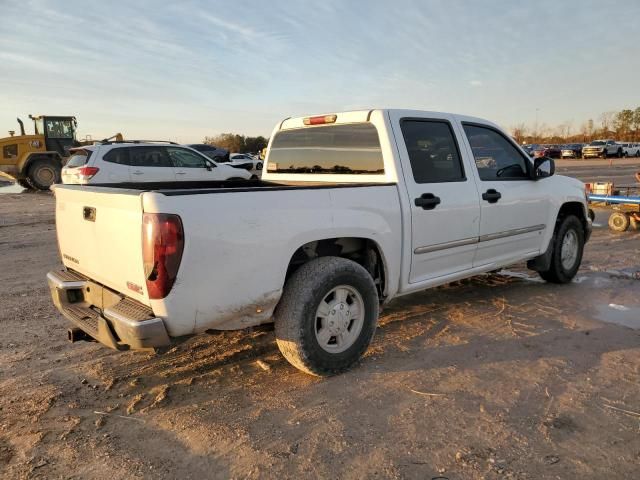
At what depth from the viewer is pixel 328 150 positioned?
15.2ft

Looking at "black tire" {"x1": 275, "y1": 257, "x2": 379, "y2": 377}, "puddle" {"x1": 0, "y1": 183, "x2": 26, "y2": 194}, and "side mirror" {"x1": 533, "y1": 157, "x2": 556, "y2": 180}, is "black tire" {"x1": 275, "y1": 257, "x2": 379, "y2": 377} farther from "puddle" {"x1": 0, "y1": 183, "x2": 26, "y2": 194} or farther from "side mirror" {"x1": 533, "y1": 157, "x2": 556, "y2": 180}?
"puddle" {"x1": 0, "y1": 183, "x2": 26, "y2": 194}

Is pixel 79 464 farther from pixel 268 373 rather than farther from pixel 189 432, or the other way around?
pixel 268 373

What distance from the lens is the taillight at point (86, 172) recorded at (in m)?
12.4

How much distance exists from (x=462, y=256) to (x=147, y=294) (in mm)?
2813

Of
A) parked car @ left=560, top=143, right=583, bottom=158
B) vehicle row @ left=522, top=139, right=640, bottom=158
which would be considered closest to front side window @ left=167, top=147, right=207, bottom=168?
vehicle row @ left=522, top=139, right=640, bottom=158

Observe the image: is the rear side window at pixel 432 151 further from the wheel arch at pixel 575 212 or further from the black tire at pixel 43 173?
the black tire at pixel 43 173

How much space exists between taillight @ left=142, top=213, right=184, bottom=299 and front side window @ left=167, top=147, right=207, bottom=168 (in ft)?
35.3

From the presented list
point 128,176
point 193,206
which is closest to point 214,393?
point 193,206

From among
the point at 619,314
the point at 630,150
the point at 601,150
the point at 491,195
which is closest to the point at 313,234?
the point at 491,195

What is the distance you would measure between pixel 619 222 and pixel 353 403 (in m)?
8.37

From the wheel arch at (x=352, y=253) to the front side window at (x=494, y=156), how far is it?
4.84 feet

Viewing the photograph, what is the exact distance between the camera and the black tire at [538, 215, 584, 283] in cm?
570

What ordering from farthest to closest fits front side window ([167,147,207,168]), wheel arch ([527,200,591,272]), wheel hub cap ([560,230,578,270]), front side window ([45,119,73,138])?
front side window ([45,119,73,138]) < front side window ([167,147,207,168]) < wheel hub cap ([560,230,578,270]) < wheel arch ([527,200,591,272])

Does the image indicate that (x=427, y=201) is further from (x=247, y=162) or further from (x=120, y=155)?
(x=247, y=162)
